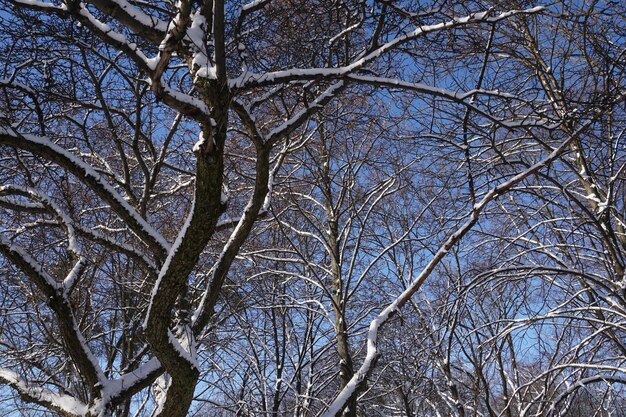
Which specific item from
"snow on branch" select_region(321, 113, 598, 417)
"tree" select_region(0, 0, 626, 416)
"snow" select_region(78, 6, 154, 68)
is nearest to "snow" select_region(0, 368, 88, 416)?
"tree" select_region(0, 0, 626, 416)

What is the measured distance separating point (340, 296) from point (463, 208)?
2.34m

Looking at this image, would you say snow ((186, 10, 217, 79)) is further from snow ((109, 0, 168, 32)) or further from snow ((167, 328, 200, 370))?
snow ((167, 328, 200, 370))

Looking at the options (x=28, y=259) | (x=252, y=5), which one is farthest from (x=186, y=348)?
(x=252, y=5)

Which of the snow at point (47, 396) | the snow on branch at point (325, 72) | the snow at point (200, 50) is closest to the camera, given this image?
the snow at point (200, 50)

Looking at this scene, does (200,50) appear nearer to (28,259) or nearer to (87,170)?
(87,170)

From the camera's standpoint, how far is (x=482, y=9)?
4242 millimetres

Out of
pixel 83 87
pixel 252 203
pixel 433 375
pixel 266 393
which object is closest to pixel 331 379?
pixel 266 393

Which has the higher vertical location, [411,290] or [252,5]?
[252,5]


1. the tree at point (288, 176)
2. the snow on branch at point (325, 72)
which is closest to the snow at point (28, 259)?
the tree at point (288, 176)

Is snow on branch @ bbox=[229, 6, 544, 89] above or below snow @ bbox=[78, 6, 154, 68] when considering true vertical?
below

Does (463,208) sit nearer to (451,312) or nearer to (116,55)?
(451,312)

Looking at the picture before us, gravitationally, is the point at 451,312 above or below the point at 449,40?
below

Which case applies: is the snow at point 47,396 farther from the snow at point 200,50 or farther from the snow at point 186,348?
the snow at point 200,50

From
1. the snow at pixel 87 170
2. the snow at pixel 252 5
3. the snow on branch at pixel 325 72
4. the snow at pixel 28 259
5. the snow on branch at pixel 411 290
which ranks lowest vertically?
the snow on branch at pixel 411 290
